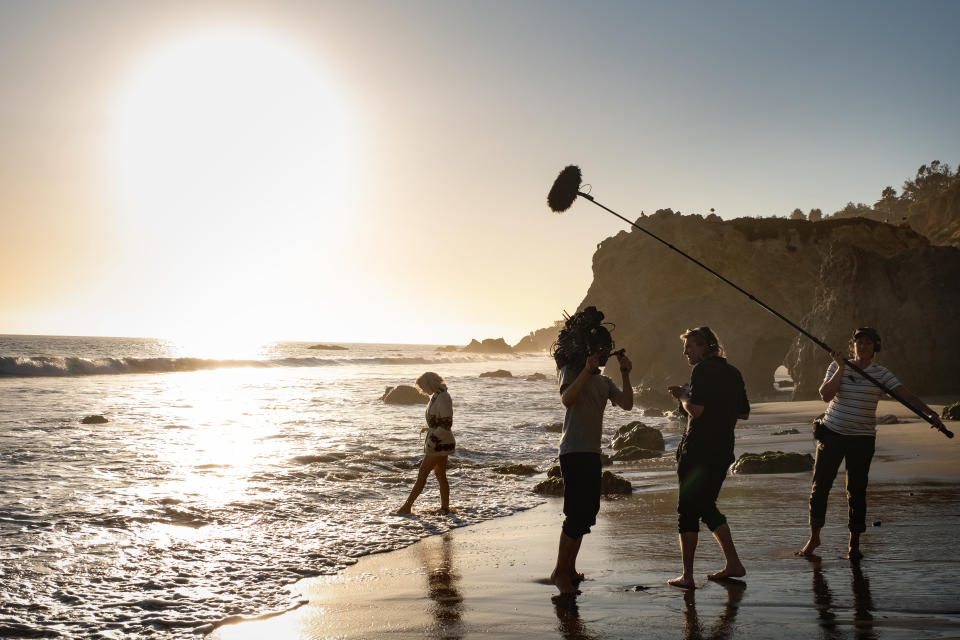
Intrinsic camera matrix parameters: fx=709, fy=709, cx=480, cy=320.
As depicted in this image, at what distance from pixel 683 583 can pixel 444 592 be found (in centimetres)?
186

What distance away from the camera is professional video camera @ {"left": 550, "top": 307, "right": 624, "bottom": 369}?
535 centimetres

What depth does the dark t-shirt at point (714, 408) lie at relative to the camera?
5.38m

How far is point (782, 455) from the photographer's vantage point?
453 inches

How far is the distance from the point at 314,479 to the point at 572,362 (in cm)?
798

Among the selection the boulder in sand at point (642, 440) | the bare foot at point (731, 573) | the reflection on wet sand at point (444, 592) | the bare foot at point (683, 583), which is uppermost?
the bare foot at point (731, 573)

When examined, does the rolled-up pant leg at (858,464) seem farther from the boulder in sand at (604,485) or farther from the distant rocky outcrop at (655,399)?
the distant rocky outcrop at (655,399)

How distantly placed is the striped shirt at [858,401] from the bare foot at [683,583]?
204cm

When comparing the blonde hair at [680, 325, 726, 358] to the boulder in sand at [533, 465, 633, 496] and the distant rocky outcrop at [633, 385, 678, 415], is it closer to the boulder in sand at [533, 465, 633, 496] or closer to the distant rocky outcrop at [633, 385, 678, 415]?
the boulder in sand at [533, 465, 633, 496]

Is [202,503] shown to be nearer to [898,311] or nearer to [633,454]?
[633,454]

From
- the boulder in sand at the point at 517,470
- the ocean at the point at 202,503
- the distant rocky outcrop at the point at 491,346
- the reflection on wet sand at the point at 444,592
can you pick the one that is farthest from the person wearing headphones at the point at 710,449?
the distant rocky outcrop at the point at 491,346

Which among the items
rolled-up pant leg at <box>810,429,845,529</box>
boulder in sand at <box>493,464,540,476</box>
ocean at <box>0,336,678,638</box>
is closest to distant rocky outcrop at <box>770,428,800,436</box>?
ocean at <box>0,336,678,638</box>

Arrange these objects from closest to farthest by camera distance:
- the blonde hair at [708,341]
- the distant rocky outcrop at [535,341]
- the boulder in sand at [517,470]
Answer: the blonde hair at [708,341] < the boulder in sand at [517,470] < the distant rocky outcrop at [535,341]

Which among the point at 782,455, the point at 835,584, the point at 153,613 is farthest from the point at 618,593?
the point at 782,455

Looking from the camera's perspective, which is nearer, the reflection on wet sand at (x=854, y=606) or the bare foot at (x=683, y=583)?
the reflection on wet sand at (x=854, y=606)
